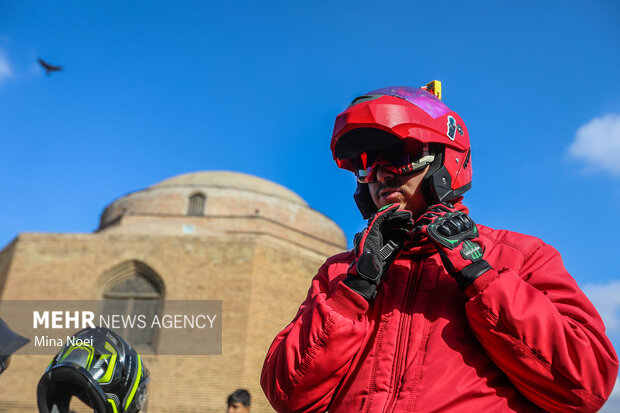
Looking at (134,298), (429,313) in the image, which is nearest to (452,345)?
(429,313)

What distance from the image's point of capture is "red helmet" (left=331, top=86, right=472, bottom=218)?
6.45 feet

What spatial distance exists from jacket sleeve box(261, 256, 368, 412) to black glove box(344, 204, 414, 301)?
4 centimetres

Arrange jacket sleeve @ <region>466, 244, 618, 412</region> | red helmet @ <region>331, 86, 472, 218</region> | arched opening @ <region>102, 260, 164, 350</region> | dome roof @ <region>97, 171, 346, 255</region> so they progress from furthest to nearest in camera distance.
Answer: dome roof @ <region>97, 171, 346, 255</region> < arched opening @ <region>102, 260, 164, 350</region> < red helmet @ <region>331, 86, 472, 218</region> < jacket sleeve @ <region>466, 244, 618, 412</region>

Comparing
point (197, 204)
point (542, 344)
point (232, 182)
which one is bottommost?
point (542, 344)

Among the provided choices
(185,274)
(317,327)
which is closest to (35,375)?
(185,274)

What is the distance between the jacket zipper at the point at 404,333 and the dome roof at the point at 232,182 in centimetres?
2183

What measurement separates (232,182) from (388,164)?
22.7 m

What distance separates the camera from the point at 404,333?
1.74 metres

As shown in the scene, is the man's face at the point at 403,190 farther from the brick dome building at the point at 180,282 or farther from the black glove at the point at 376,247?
the brick dome building at the point at 180,282

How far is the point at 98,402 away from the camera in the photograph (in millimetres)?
3604

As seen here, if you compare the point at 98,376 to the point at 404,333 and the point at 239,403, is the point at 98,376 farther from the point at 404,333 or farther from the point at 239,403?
the point at 404,333

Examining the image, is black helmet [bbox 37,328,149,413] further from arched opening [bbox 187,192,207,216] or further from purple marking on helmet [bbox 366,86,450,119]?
A: arched opening [bbox 187,192,207,216]

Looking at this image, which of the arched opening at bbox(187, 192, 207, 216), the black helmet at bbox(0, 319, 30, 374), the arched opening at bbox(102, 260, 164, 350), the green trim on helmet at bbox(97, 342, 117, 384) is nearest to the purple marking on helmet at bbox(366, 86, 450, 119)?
the green trim on helmet at bbox(97, 342, 117, 384)

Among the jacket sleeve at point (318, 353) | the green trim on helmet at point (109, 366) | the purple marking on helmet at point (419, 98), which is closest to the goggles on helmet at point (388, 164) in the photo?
the purple marking on helmet at point (419, 98)
